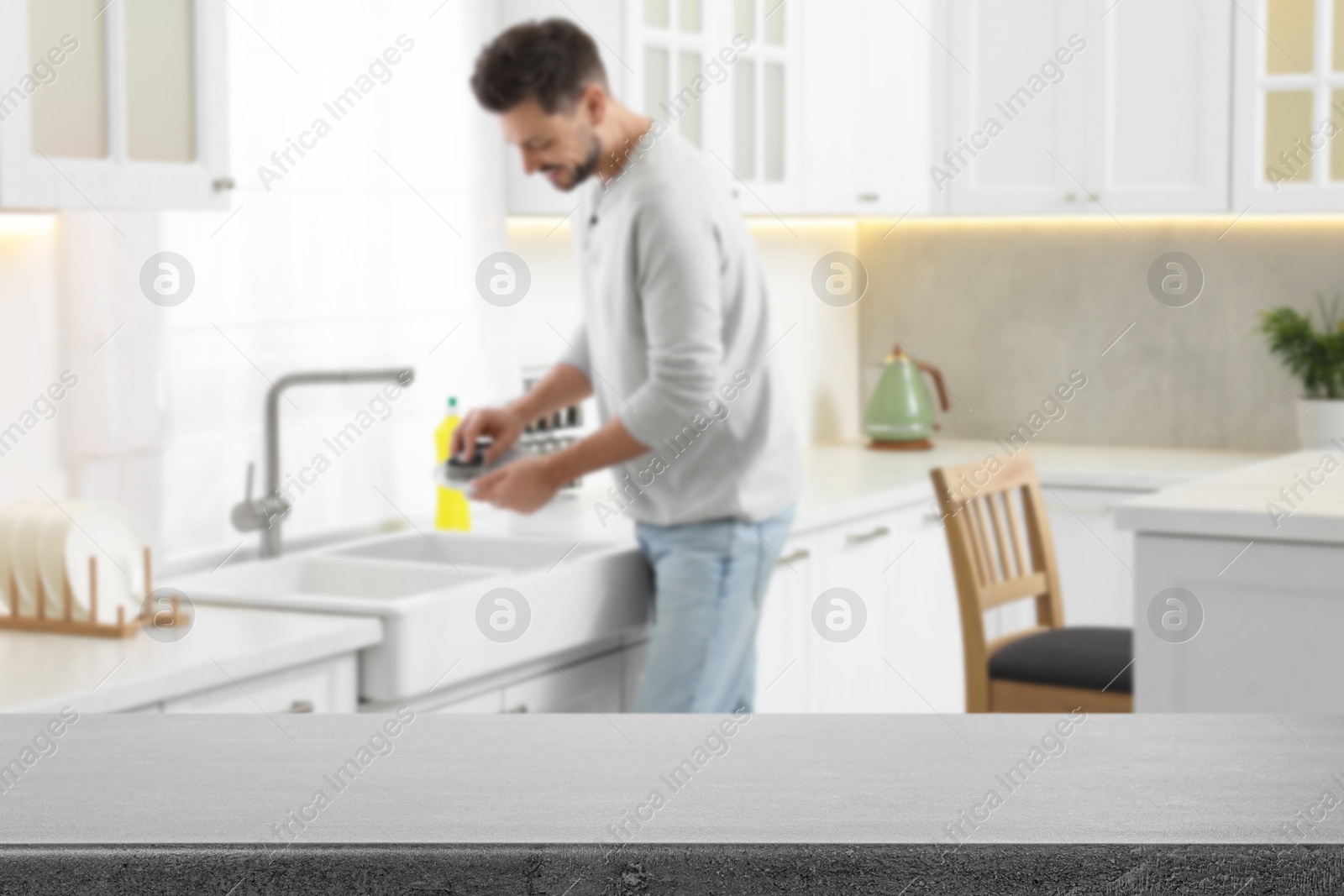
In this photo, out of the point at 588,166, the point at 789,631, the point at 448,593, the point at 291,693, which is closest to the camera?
the point at 291,693

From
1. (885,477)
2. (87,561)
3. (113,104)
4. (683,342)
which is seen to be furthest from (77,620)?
(885,477)

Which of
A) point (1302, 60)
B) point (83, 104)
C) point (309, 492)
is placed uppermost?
point (1302, 60)

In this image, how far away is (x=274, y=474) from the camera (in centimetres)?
252

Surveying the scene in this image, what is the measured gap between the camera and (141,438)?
232cm

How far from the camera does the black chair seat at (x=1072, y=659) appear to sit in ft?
7.58

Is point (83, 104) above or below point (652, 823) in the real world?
above

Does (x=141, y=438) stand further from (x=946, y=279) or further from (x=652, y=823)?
(x=946, y=279)

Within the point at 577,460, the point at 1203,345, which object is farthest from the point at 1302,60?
the point at 577,460

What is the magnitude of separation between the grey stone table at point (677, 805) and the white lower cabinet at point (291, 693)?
1003 millimetres

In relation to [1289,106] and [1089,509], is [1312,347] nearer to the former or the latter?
[1289,106]

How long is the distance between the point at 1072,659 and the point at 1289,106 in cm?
170

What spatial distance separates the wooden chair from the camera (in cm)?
233

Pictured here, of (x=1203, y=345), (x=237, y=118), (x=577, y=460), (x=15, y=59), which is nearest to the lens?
(x=15, y=59)

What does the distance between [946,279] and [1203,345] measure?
67cm
